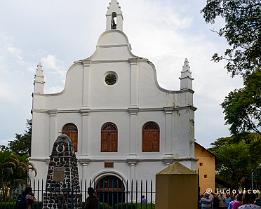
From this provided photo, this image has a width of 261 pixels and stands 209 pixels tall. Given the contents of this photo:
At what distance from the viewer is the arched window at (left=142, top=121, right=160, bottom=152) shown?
32.5 metres

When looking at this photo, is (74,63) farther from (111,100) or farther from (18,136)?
(18,136)

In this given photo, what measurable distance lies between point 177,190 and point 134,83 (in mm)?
24657

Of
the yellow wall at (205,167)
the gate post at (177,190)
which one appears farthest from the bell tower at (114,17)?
the gate post at (177,190)

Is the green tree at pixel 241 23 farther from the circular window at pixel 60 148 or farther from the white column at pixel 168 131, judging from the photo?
the white column at pixel 168 131

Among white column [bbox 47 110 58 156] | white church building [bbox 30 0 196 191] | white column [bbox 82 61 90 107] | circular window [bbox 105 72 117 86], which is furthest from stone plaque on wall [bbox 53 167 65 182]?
circular window [bbox 105 72 117 86]

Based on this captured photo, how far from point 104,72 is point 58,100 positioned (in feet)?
11.4

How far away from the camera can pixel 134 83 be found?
33438 millimetres

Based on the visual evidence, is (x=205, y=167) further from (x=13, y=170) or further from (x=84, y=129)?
(x=13, y=170)

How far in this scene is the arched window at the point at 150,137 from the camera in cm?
3247

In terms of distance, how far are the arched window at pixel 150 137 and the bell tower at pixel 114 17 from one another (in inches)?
269

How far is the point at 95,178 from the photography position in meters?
32.5

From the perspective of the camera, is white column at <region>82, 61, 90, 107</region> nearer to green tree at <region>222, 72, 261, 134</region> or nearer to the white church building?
the white church building

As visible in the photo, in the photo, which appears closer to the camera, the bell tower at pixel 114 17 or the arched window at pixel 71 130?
the arched window at pixel 71 130

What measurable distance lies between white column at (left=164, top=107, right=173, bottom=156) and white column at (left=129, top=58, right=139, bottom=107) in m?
2.03
